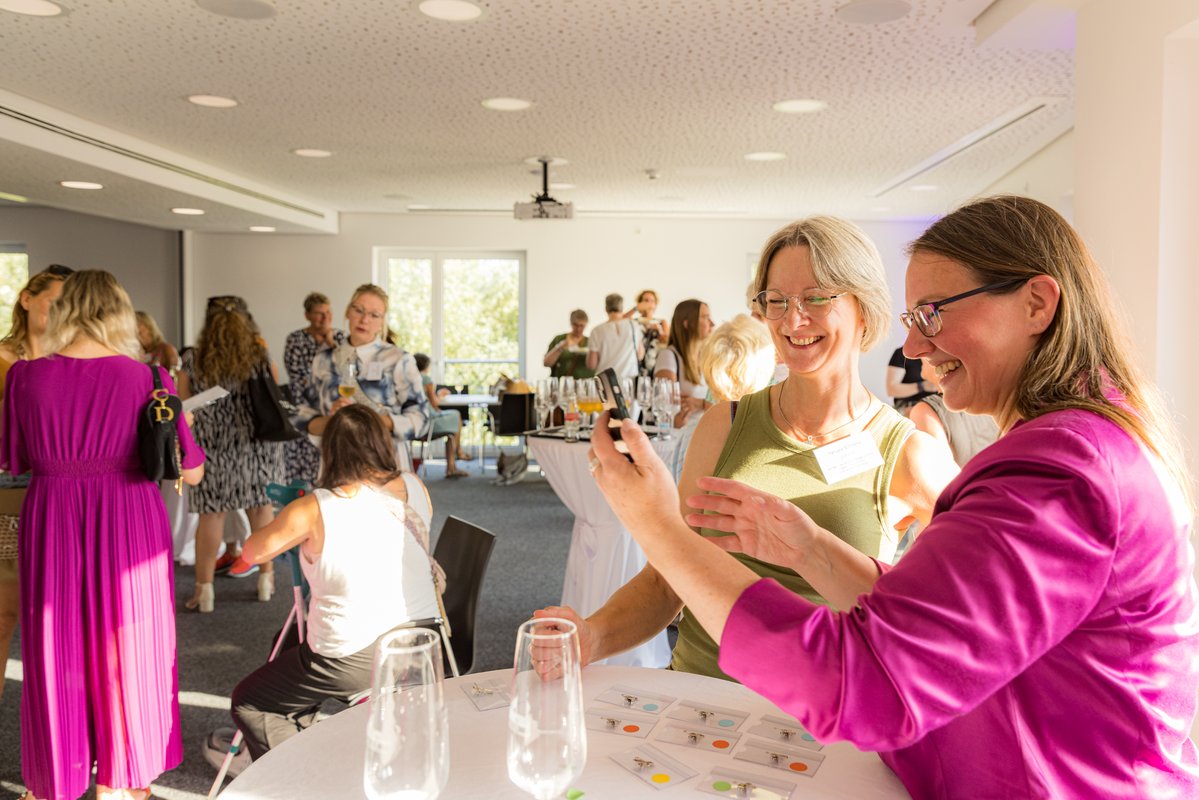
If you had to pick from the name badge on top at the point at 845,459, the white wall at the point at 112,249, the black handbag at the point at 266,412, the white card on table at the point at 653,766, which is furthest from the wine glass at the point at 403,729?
the white wall at the point at 112,249

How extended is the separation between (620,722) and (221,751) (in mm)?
2335

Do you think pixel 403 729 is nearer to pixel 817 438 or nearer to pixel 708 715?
pixel 708 715

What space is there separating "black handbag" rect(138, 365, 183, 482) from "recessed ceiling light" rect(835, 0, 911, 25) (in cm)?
298

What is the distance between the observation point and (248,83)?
5.12 meters

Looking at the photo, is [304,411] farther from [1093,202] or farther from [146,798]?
[1093,202]

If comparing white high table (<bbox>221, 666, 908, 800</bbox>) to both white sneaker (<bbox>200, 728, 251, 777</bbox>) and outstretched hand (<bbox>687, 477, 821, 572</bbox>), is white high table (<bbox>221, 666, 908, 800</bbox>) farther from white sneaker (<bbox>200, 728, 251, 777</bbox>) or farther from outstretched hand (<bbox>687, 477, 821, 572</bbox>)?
white sneaker (<bbox>200, 728, 251, 777</bbox>)

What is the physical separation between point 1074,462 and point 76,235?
11.8 meters

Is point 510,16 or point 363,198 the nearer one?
point 510,16

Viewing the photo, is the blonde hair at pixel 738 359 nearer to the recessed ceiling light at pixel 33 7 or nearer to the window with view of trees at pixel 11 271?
the recessed ceiling light at pixel 33 7

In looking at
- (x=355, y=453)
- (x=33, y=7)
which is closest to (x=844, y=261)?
(x=355, y=453)

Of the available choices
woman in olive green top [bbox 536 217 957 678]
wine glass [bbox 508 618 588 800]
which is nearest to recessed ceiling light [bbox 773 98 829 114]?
woman in olive green top [bbox 536 217 957 678]

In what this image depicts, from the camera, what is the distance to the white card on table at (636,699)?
1.33 meters

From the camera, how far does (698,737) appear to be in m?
1.23

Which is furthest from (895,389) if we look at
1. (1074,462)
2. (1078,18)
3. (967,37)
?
(1074,462)
